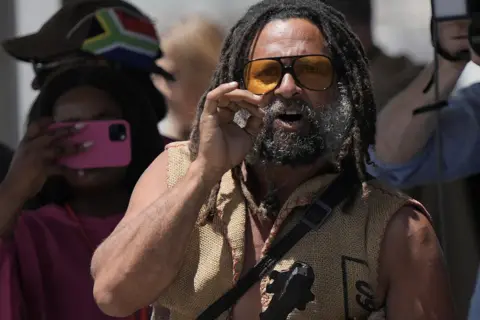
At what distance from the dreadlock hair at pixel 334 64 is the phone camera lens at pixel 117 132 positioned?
0.74 m

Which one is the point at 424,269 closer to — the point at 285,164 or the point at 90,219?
the point at 285,164

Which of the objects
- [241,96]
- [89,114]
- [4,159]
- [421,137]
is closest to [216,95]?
[241,96]

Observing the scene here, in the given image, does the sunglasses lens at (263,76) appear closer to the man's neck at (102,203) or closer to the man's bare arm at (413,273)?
the man's bare arm at (413,273)

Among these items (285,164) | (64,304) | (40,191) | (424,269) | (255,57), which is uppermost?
(255,57)

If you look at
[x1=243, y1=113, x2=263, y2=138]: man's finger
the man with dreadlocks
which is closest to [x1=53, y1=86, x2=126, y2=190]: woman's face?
the man with dreadlocks

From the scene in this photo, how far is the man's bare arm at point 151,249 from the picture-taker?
6.86 ft

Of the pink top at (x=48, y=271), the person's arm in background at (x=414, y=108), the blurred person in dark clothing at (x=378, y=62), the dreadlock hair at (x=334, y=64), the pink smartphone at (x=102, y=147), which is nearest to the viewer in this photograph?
the dreadlock hair at (x=334, y=64)

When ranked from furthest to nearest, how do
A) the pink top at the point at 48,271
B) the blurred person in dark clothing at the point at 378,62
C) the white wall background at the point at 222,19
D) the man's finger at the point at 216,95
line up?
the white wall background at the point at 222,19 < the blurred person in dark clothing at the point at 378,62 < the pink top at the point at 48,271 < the man's finger at the point at 216,95

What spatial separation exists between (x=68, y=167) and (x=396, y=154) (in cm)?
96

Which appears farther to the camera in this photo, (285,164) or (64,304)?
(64,304)

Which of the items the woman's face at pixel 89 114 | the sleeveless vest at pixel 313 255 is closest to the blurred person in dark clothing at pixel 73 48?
the woman's face at pixel 89 114

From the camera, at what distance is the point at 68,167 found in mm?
3068

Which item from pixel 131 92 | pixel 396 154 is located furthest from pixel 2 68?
pixel 396 154

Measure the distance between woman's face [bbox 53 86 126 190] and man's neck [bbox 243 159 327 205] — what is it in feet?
2.80
